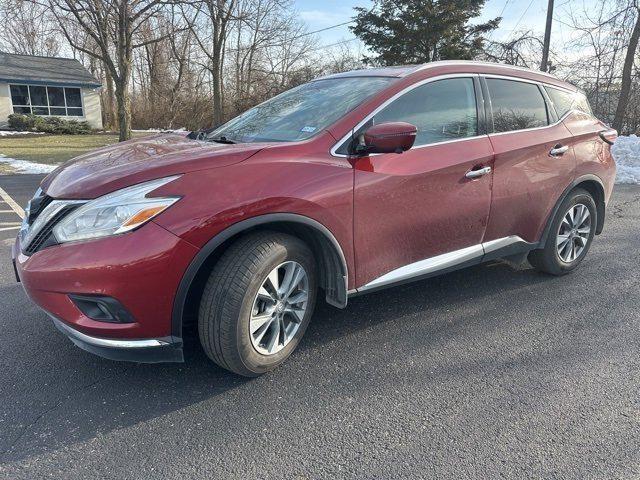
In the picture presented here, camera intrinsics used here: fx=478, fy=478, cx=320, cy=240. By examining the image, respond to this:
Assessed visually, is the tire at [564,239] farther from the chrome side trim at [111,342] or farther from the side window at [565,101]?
the chrome side trim at [111,342]

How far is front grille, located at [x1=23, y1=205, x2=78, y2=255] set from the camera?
94.0 inches

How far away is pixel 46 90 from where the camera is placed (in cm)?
3011

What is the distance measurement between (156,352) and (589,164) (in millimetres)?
3876

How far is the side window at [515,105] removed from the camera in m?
3.66

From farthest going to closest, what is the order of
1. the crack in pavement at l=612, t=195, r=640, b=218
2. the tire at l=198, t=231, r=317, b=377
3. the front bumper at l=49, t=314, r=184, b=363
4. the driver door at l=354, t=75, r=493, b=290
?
the crack in pavement at l=612, t=195, r=640, b=218 < the driver door at l=354, t=75, r=493, b=290 < the tire at l=198, t=231, r=317, b=377 < the front bumper at l=49, t=314, r=184, b=363

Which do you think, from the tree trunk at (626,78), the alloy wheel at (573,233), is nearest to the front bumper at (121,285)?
the alloy wheel at (573,233)

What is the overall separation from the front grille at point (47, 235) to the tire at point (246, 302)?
0.78m

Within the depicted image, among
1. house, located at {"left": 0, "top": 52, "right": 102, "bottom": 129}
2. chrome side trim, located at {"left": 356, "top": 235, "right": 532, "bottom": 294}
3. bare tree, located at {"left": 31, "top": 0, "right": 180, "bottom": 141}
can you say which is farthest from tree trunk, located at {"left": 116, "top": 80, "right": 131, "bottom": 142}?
chrome side trim, located at {"left": 356, "top": 235, "right": 532, "bottom": 294}

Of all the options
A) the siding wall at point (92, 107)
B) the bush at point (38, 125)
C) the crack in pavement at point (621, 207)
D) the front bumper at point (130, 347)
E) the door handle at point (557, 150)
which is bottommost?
the crack in pavement at point (621, 207)

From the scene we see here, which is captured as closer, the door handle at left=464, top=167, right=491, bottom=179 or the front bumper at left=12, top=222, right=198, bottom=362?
the front bumper at left=12, top=222, right=198, bottom=362

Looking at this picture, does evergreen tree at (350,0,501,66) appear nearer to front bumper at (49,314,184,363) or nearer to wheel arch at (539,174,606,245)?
wheel arch at (539,174,606,245)

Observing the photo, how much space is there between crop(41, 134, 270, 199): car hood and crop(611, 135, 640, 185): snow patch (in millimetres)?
9685

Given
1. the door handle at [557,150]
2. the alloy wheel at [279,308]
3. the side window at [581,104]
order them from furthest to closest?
the side window at [581,104], the door handle at [557,150], the alloy wheel at [279,308]

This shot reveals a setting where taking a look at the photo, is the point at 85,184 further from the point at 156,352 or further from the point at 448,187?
the point at 448,187
